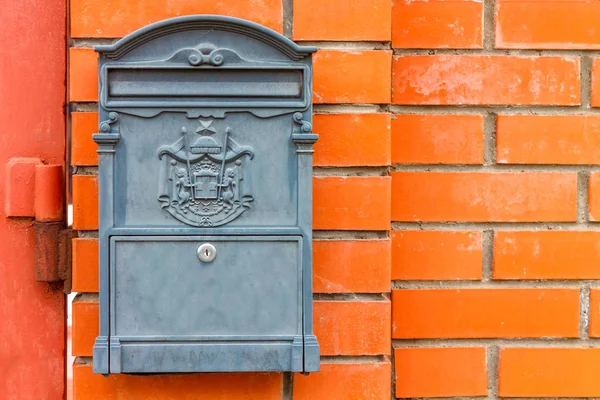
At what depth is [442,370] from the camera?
1.44 metres

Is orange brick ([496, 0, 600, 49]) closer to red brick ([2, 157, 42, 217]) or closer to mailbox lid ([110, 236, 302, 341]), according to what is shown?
mailbox lid ([110, 236, 302, 341])

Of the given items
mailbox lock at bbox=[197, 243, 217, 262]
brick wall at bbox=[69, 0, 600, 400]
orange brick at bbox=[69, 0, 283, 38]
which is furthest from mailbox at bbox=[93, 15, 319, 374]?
brick wall at bbox=[69, 0, 600, 400]

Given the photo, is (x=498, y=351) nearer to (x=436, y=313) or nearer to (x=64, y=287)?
(x=436, y=313)

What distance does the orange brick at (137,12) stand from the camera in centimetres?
126

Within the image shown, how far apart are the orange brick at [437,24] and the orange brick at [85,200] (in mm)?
725

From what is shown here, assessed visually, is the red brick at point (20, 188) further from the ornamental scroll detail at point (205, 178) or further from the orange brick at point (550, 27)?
the orange brick at point (550, 27)

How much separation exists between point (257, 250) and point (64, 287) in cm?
51

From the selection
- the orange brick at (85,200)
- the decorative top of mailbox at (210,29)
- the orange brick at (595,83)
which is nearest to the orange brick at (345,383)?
the orange brick at (85,200)

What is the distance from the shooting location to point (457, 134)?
1433mm

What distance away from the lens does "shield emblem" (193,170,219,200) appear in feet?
3.78

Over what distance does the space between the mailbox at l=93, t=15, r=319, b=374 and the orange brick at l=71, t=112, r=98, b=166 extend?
149 millimetres

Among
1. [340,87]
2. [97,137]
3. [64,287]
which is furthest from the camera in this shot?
[64,287]

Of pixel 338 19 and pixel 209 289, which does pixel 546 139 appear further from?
pixel 209 289

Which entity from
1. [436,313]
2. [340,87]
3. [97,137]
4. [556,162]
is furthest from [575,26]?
[97,137]
